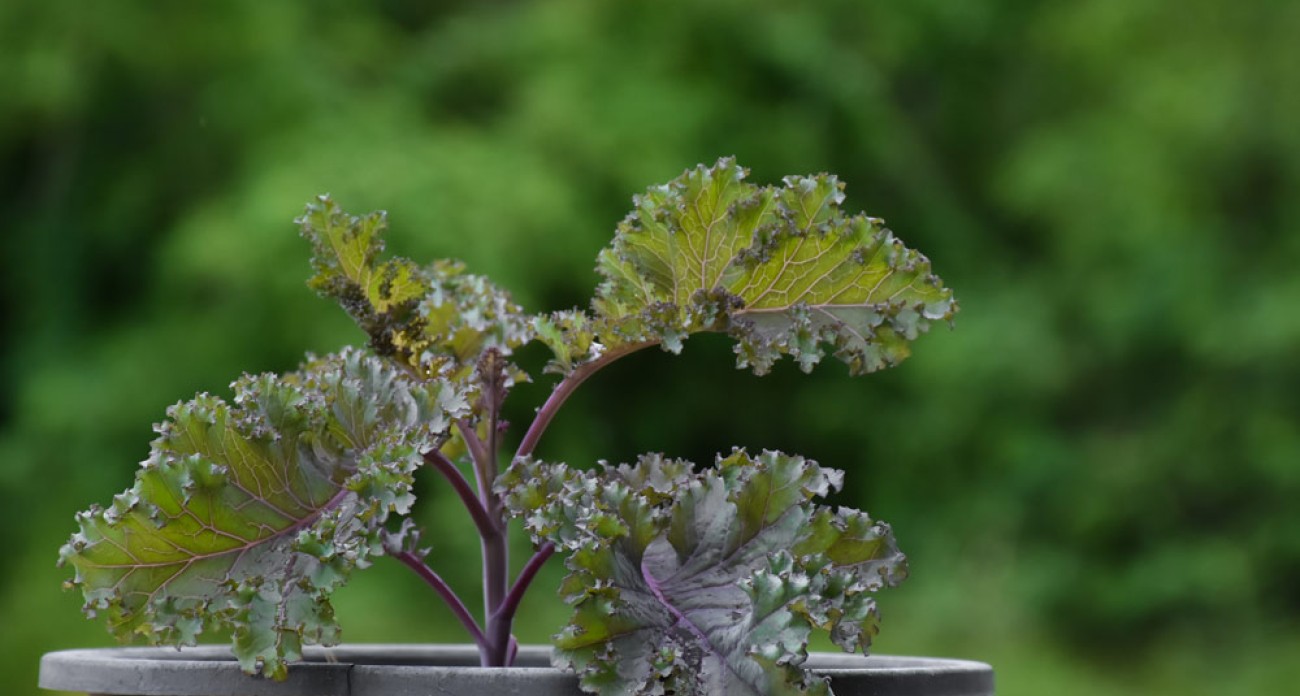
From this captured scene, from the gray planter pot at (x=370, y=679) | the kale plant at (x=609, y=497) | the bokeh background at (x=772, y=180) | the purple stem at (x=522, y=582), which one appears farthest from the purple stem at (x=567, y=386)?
the bokeh background at (x=772, y=180)

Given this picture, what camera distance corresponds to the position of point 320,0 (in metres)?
6.38

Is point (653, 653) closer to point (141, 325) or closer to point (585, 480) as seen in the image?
point (585, 480)

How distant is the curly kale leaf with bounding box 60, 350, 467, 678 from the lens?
3.56ft

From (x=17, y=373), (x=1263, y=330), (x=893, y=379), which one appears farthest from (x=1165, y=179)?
(x=17, y=373)

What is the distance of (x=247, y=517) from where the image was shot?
44.1 inches

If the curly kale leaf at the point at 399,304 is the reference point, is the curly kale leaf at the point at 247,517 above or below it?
below

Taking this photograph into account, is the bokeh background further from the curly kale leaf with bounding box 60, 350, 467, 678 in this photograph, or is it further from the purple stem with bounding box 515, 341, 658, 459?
the curly kale leaf with bounding box 60, 350, 467, 678

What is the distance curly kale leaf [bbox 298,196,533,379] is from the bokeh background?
370cm

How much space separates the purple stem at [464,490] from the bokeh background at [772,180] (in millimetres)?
3903

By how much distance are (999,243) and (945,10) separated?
1104mm

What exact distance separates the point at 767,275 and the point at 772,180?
4.94 m

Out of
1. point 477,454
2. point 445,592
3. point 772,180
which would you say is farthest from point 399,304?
point 772,180

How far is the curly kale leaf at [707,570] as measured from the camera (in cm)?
101

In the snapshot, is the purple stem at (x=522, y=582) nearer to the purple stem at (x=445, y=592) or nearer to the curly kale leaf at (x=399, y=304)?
the purple stem at (x=445, y=592)
